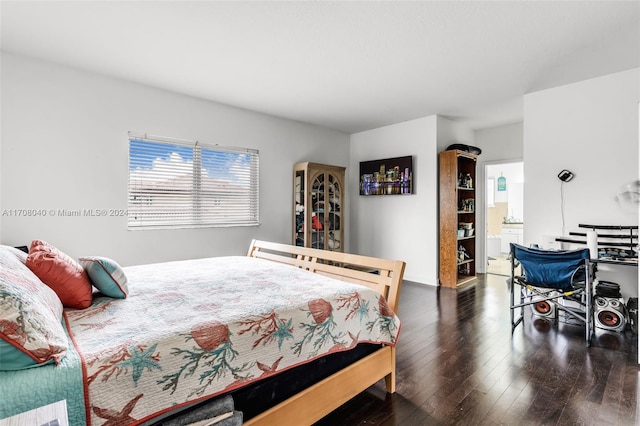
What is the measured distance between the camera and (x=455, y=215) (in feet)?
14.9

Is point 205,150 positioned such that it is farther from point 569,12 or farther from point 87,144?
point 569,12

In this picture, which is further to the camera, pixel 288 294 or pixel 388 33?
pixel 388 33

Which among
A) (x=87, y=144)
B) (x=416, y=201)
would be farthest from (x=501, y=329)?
(x=87, y=144)

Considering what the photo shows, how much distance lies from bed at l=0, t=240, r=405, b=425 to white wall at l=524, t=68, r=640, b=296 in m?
Result: 2.68

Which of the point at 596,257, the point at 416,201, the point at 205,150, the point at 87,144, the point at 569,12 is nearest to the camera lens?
the point at 569,12

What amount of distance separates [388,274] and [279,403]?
0.98 meters

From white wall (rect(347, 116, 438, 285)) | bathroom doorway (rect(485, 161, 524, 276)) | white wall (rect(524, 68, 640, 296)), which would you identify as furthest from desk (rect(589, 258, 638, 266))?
bathroom doorway (rect(485, 161, 524, 276))

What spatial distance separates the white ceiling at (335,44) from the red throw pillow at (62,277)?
5.46 ft

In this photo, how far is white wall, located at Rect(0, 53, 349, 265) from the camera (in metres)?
2.81

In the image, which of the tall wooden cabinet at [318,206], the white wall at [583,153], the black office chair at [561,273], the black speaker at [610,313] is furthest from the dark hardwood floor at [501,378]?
the tall wooden cabinet at [318,206]

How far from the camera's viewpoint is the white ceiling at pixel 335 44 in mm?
2184

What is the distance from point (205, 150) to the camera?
4.01 metres

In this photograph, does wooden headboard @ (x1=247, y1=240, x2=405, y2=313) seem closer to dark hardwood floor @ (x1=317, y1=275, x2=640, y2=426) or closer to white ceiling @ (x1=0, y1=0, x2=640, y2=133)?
dark hardwood floor @ (x1=317, y1=275, x2=640, y2=426)

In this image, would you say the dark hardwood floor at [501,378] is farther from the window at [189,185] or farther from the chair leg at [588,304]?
the window at [189,185]
